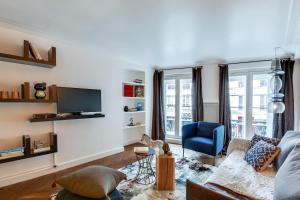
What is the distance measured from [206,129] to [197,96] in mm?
1005

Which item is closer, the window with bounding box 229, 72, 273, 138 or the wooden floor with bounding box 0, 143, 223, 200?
the wooden floor with bounding box 0, 143, 223, 200

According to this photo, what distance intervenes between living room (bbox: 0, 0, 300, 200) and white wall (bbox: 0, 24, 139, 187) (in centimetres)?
2

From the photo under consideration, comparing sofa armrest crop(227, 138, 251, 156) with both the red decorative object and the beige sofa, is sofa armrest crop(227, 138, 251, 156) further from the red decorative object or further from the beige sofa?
the red decorative object

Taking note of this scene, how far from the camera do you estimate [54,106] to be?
3.04m

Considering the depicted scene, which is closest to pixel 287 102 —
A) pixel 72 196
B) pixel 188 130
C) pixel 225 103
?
pixel 225 103

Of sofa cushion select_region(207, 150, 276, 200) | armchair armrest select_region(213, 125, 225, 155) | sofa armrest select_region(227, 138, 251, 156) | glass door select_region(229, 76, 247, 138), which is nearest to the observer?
sofa cushion select_region(207, 150, 276, 200)

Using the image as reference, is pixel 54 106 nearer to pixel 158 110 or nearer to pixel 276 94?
pixel 158 110

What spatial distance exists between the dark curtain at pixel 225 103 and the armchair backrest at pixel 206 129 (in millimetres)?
440

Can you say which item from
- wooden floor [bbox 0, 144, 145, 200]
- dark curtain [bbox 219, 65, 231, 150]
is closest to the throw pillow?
wooden floor [bbox 0, 144, 145, 200]

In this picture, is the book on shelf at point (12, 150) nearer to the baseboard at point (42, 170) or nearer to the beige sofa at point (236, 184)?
the baseboard at point (42, 170)

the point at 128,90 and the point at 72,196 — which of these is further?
the point at 128,90

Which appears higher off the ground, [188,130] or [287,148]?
[287,148]

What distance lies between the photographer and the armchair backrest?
3.88 metres

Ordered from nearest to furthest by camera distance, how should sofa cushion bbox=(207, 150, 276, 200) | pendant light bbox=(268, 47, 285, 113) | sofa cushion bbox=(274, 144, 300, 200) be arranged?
sofa cushion bbox=(274, 144, 300, 200)
sofa cushion bbox=(207, 150, 276, 200)
pendant light bbox=(268, 47, 285, 113)
